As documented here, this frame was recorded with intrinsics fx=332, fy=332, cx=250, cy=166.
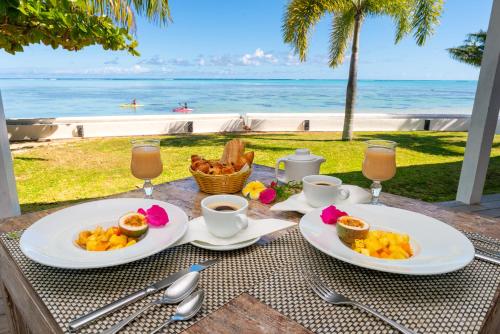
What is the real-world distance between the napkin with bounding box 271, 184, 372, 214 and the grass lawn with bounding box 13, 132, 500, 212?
113 inches

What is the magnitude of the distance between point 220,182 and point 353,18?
6366 millimetres

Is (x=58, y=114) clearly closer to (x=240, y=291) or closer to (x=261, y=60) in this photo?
(x=240, y=291)

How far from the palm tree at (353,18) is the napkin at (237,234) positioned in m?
5.61

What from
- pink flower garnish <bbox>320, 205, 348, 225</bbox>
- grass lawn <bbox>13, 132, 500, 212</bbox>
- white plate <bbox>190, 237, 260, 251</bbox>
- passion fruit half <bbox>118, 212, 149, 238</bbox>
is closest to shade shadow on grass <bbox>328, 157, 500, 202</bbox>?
grass lawn <bbox>13, 132, 500, 212</bbox>

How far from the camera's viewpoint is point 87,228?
0.85m

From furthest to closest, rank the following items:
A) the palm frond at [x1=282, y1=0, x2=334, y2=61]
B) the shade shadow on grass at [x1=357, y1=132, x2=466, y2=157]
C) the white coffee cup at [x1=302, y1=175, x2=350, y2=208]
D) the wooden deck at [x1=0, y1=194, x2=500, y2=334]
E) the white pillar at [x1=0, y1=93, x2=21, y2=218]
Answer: the shade shadow on grass at [x1=357, y1=132, x2=466, y2=157]
the palm frond at [x1=282, y1=0, x2=334, y2=61]
the wooden deck at [x1=0, y1=194, x2=500, y2=334]
the white pillar at [x1=0, y1=93, x2=21, y2=218]
the white coffee cup at [x1=302, y1=175, x2=350, y2=208]

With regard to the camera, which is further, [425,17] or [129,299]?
[425,17]

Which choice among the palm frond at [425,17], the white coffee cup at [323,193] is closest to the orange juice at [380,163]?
the white coffee cup at [323,193]

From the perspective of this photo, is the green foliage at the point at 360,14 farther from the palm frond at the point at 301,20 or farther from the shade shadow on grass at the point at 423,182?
the shade shadow on grass at the point at 423,182

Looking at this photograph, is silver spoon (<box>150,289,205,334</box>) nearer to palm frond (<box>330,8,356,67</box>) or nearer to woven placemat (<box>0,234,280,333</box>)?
woven placemat (<box>0,234,280,333</box>)

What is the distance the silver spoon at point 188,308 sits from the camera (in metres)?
0.55

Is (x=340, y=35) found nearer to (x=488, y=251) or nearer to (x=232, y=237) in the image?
(x=488, y=251)

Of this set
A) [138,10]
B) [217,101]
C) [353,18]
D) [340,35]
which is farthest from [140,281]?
[217,101]

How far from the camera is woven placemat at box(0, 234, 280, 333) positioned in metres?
0.56
